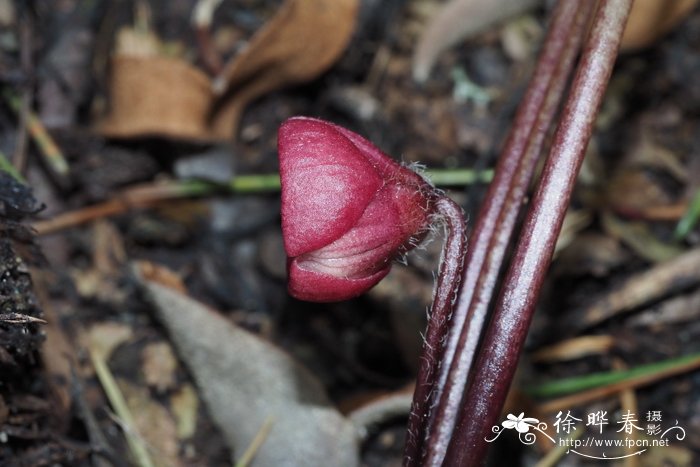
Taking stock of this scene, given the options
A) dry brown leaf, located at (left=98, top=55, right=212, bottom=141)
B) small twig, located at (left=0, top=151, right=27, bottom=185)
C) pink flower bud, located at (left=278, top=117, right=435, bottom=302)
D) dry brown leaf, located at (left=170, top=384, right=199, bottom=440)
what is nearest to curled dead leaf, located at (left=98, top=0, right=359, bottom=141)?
dry brown leaf, located at (left=98, top=55, right=212, bottom=141)

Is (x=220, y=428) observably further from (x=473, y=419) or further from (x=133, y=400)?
(x=473, y=419)

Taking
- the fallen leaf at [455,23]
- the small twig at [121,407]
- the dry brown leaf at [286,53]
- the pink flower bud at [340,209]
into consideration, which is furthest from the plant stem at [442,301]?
the fallen leaf at [455,23]

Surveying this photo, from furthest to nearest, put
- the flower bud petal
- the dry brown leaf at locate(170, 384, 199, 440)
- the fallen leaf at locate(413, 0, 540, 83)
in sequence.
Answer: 1. the fallen leaf at locate(413, 0, 540, 83)
2. the dry brown leaf at locate(170, 384, 199, 440)
3. the flower bud petal

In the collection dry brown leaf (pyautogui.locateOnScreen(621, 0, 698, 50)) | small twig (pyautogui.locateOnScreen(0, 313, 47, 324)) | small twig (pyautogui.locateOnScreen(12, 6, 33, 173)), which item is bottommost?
small twig (pyautogui.locateOnScreen(0, 313, 47, 324))

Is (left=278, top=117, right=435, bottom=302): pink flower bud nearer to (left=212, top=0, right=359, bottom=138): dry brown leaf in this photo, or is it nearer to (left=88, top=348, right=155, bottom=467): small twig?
(left=88, top=348, right=155, bottom=467): small twig

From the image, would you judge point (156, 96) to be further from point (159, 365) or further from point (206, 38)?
point (159, 365)

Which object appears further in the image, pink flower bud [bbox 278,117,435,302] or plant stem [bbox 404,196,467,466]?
plant stem [bbox 404,196,467,466]

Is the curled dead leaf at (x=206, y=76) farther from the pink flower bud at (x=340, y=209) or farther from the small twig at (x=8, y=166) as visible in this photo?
the pink flower bud at (x=340, y=209)

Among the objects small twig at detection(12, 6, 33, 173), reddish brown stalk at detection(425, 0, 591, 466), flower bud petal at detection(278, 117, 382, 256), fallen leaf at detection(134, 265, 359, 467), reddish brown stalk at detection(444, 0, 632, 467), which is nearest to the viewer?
flower bud petal at detection(278, 117, 382, 256)
